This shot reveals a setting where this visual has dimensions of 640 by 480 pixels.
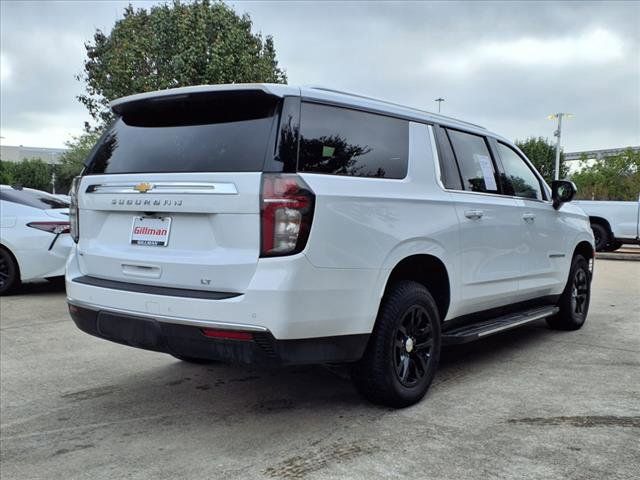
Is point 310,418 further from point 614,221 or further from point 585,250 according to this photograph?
point 614,221

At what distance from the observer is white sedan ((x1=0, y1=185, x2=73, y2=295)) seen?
27.5 ft

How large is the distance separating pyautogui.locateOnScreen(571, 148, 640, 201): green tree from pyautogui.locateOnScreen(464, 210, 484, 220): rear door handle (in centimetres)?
4155

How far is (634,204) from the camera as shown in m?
Result: 15.3

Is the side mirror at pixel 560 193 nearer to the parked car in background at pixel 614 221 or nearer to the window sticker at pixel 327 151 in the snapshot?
the window sticker at pixel 327 151

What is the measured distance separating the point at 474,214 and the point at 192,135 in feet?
6.88

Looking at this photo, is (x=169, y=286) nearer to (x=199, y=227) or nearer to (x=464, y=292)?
(x=199, y=227)

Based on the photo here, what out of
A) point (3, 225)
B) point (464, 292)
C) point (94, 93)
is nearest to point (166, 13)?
point (94, 93)

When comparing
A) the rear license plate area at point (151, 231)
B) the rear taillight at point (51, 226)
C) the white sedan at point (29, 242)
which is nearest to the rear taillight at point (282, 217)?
the rear license plate area at point (151, 231)

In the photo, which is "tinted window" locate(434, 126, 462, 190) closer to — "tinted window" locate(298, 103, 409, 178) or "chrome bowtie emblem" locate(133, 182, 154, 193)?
"tinted window" locate(298, 103, 409, 178)

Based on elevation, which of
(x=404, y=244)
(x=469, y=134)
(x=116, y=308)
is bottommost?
(x=116, y=308)

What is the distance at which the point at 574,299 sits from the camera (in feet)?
20.6

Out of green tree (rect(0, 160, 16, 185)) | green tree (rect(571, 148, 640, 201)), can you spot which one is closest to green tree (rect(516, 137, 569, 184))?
green tree (rect(571, 148, 640, 201))

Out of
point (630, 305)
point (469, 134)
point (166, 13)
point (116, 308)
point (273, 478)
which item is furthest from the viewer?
point (166, 13)

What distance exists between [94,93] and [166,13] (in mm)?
9732
